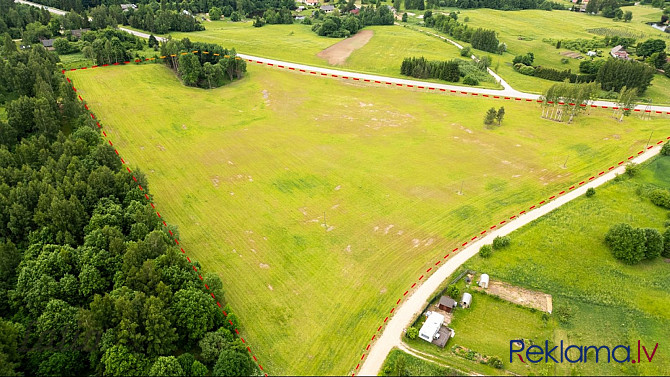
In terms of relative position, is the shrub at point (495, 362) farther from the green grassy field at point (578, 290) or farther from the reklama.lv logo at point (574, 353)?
the reklama.lv logo at point (574, 353)

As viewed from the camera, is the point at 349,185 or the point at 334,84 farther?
the point at 334,84

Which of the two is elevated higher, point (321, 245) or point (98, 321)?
point (98, 321)

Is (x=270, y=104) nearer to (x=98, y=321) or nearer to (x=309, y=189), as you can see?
(x=309, y=189)

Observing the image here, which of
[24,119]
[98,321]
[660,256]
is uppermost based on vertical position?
[24,119]

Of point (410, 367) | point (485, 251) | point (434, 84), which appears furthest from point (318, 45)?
point (410, 367)

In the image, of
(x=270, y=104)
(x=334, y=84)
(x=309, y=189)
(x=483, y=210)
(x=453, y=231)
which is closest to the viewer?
(x=453, y=231)

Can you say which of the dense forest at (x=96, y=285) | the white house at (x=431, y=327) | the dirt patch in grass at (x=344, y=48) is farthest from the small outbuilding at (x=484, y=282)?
the dirt patch in grass at (x=344, y=48)

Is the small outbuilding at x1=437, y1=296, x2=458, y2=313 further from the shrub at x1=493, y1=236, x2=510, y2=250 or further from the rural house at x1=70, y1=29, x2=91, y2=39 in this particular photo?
the rural house at x1=70, y1=29, x2=91, y2=39

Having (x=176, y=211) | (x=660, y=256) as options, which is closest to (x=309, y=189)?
(x=176, y=211)
